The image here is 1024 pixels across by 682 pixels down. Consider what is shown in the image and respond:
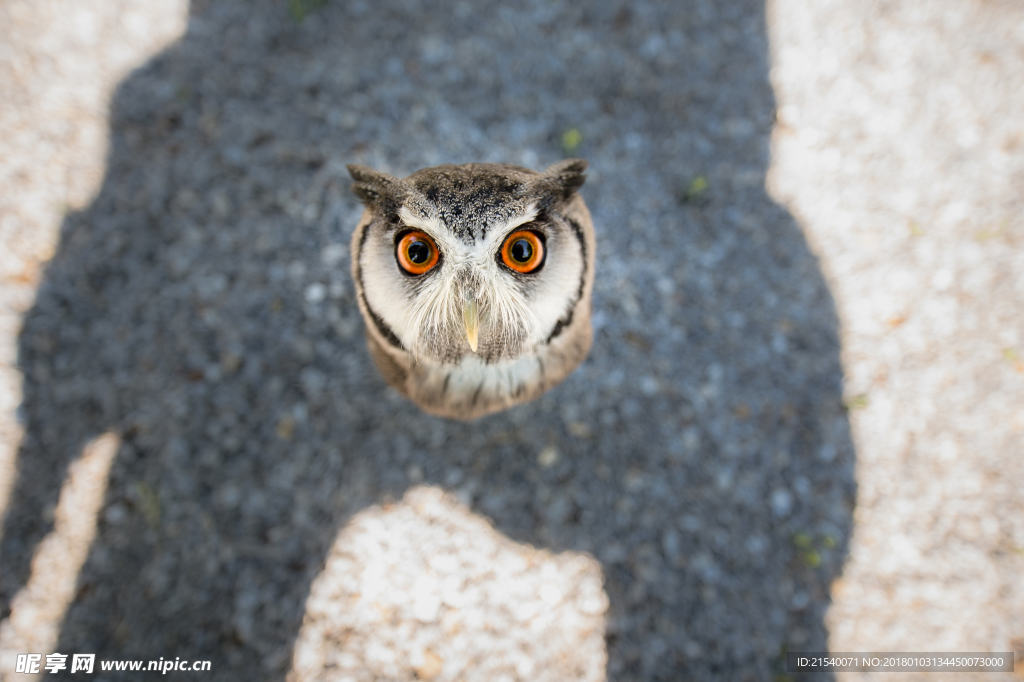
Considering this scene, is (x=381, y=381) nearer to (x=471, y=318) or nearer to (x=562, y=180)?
(x=471, y=318)

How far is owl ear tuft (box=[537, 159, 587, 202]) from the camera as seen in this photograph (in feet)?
3.83

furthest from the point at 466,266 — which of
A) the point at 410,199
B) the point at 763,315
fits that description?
the point at 763,315

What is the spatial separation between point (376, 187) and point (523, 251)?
0.38 metres

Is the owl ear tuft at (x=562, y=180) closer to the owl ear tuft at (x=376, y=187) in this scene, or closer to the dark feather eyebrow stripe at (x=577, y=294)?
the dark feather eyebrow stripe at (x=577, y=294)

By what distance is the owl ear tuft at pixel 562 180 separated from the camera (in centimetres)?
117

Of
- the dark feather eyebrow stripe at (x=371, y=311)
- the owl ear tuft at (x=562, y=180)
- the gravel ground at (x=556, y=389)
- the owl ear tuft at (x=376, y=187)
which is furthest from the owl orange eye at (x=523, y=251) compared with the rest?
the gravel ground at (x=556, y=389)

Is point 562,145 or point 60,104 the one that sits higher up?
point 60,104

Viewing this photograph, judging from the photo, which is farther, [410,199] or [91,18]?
[91,18]

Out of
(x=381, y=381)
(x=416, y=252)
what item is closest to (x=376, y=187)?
(x=416, y=252)

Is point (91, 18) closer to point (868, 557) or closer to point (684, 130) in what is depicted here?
point (684, 130)

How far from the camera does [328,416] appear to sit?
2090 millimetres

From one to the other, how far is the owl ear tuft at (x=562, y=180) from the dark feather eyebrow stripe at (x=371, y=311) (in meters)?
0.48

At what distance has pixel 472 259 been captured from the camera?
1114mm

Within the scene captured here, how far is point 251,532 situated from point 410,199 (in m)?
1.54
